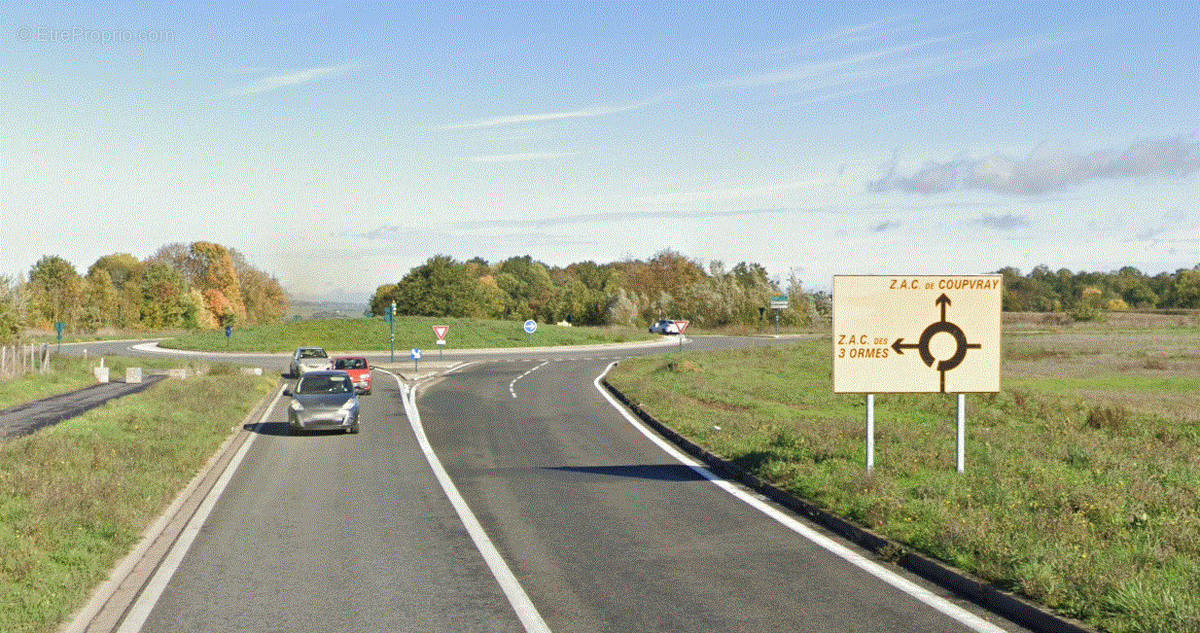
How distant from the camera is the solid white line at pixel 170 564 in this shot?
25.8 ft

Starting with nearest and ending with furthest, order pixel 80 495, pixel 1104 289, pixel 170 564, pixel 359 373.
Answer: pixel 170 564
pixel 80 495
pixel 359 373
pixel 1104 289

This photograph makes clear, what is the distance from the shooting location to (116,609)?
8.18m

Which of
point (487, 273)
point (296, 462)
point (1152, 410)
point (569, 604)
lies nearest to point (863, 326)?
point (569, 604)

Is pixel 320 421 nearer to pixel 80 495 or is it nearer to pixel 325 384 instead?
pixel 325 384

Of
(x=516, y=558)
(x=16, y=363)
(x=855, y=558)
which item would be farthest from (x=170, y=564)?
(x=16, y=363)

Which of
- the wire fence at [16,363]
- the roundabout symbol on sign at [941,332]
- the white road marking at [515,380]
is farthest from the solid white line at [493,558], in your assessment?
the wire fence at [16,363]

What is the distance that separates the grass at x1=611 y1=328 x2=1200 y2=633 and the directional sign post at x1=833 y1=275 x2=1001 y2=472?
1225mm

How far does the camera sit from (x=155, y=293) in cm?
12125

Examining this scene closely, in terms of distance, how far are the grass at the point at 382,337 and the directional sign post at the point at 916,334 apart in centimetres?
6491

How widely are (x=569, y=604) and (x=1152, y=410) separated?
2883cm

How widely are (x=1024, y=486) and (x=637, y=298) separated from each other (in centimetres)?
10644

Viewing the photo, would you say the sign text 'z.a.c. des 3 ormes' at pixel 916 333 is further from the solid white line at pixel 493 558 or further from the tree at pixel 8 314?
the tree at pixel 8 314

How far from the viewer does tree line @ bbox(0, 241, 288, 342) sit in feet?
369

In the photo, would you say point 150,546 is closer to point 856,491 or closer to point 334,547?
point 334,547
